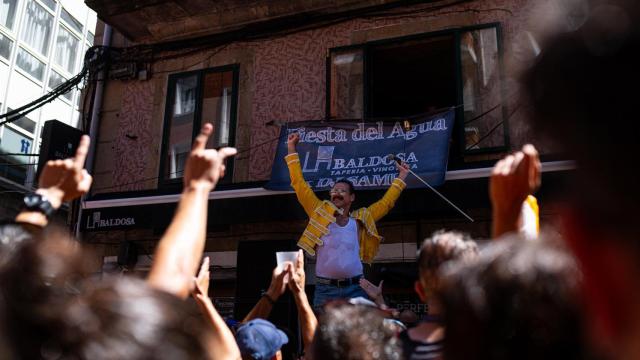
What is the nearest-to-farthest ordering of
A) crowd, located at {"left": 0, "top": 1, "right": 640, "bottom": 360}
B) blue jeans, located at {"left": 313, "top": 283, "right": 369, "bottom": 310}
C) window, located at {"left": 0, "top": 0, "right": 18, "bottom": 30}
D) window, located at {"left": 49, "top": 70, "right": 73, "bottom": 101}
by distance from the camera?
crowd, located at {"left": 0, "top": 1, "right": 640, "bottom": 360}
blue jeans, located at {"left": 313, "top": 283, "right": 369, "bottom": 310}
window, located at {"left": 0, "top": 0, "right": 18, "bottom": 30}
window, located at {"left": 49, "top": 70, "right": 73, "bottom": 101}

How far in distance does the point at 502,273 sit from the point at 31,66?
74.0 feet

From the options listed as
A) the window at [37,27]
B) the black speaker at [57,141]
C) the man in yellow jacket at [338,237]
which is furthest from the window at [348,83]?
the window at [37,27]

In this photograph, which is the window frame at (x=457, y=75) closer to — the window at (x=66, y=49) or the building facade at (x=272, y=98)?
the building facade at (x=272, y=98)

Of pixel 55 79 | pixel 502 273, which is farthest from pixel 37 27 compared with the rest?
pixel 502 273

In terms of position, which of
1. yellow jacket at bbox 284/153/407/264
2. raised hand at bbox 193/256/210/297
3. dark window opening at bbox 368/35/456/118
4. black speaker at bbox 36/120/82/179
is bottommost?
raised hand at bbox 193/256/210/297

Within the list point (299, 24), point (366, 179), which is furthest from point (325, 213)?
point (299, 24)

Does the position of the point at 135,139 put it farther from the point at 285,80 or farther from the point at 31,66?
the point at 31,66

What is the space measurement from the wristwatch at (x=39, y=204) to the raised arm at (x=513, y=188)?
1484 mm

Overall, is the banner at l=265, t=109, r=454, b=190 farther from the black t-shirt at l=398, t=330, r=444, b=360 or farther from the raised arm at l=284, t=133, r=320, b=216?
the black t-shirt at l=398, t=330, r=444, b=360

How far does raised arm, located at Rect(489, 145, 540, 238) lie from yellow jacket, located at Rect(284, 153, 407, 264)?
3.68 m

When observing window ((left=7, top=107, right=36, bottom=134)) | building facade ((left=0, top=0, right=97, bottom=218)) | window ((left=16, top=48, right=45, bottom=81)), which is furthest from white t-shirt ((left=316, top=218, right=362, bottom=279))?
window ((left=16, top=48, right=45, bottom=81))

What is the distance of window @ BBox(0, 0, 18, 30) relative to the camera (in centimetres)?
1873

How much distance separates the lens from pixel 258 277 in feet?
26.9

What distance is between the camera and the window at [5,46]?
18.9 meters
